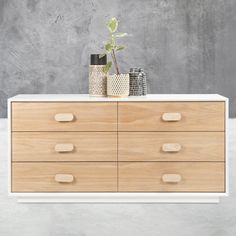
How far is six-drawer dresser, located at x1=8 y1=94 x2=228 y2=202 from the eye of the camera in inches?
96.2

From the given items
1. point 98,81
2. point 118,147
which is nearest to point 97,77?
point 98,81

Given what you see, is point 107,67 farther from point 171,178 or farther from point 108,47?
point 171,178

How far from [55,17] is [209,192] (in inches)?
44.9

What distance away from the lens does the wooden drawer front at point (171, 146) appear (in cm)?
246

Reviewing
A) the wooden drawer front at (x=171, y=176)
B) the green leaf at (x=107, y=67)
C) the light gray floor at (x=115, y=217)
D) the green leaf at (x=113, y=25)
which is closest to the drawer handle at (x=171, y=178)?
the wooden drawer front at (x=171, y=176)

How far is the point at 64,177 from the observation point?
2.47 metres

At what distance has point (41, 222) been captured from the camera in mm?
2854

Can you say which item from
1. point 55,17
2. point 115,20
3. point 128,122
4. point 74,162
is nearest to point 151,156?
point 128,122

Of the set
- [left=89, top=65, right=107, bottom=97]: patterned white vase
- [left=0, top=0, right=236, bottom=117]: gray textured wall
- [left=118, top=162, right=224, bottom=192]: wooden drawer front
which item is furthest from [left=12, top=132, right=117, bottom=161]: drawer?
[left=0, top=0, right=236, bottom=117]: gray textured wall

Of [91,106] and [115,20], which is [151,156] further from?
[115,20]

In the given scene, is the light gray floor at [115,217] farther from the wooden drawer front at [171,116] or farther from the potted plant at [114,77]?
the potted plant at [114,77]

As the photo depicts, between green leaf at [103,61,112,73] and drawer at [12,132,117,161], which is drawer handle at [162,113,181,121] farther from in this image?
green leaf at [103,61,112,73]

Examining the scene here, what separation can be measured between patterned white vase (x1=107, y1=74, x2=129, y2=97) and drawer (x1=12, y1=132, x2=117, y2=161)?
192 millimetres

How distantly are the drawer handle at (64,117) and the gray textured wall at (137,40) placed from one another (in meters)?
0.34
